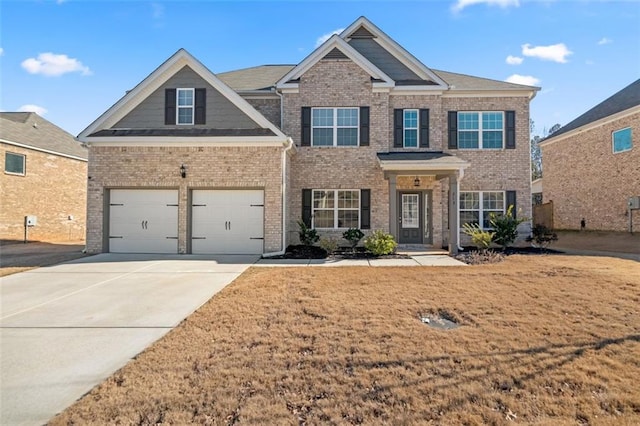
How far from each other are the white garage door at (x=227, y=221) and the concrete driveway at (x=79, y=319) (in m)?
2.11

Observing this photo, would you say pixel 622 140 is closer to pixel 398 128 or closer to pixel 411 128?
pixel 411 128

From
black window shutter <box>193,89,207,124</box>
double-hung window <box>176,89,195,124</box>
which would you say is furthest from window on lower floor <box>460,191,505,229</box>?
double-hung window <box>176,89,195,124</box>

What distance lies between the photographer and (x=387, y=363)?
142 inches

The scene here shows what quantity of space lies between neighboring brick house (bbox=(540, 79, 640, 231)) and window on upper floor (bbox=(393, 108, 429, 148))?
40.2 feet

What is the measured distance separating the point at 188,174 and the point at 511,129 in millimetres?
13259

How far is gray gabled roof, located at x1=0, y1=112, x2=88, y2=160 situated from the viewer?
18430 mm

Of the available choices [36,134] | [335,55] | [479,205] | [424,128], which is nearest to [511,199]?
[479,205]

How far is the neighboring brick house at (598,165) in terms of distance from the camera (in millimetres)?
17625

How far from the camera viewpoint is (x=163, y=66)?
40.0ft

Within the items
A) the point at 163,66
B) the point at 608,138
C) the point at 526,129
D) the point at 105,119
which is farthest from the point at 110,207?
the point at 608,138

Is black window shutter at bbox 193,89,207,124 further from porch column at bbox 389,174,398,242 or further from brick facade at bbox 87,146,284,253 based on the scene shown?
porch column at bbox 389,174,398,242

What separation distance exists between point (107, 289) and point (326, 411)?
6.18 metres

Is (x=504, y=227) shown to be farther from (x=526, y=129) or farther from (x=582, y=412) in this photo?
(x=582, y=412)

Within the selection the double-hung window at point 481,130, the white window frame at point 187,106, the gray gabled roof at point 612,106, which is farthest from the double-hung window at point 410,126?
the gray gabled roof at point 612,106
